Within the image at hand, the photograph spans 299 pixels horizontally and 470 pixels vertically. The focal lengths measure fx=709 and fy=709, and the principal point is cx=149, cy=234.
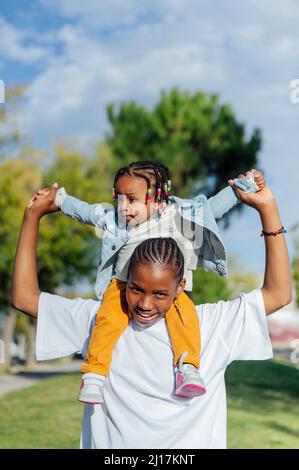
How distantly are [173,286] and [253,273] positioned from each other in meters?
55.0

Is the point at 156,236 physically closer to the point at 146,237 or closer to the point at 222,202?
the point at 146,237

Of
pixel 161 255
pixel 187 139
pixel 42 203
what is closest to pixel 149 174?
pixel 42 203

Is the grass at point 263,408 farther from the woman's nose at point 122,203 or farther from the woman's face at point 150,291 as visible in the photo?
the woman's face at point 150,291

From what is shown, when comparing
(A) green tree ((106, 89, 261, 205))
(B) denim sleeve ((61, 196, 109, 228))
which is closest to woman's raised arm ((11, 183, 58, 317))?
(B) denim sleeve ((61, 196, 109, 228))

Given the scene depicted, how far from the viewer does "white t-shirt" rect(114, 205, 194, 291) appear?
95.7 inches

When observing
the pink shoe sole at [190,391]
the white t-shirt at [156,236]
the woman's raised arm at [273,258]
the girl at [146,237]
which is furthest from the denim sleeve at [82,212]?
the pink shoe sole at [190,391]

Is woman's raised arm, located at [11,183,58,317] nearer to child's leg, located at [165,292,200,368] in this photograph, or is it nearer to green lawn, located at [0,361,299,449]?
child's leg, located at [165,292,200,368]

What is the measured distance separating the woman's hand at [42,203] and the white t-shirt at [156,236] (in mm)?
302

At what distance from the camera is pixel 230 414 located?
10.2 metres

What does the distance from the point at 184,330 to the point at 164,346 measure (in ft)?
0.33

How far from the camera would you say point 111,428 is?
222 centimetres

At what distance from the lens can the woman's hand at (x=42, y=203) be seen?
248 centimetres
